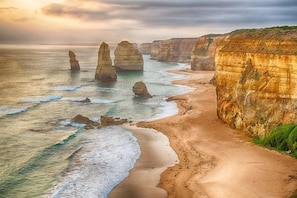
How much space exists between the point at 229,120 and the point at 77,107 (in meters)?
22.8

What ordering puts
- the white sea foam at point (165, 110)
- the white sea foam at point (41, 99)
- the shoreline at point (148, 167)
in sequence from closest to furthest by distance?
1. the shoreline at point (148, 167)
2. the white sea foam at point (165, 110)
3. the white sea foam at point (41, 99)

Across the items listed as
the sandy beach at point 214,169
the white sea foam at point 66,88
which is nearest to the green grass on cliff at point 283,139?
the sandy beach at point 214,169

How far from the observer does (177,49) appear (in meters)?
163

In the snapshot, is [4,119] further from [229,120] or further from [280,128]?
[280,128]

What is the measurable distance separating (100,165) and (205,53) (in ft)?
278

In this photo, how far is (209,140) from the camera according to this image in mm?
31344

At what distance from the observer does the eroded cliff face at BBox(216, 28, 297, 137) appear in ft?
91.8

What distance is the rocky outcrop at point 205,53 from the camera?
104 metres

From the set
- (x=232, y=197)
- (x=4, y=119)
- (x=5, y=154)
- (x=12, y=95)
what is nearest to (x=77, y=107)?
(x=4, y=119)

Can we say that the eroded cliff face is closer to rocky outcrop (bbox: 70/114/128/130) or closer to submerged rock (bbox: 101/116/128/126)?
submerged rock (bbox: 101/116/128/126)

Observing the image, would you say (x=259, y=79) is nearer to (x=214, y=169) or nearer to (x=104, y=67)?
(x=214, y=169)

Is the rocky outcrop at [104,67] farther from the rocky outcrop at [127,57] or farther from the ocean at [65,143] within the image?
the rocky outcrop at [127,57]

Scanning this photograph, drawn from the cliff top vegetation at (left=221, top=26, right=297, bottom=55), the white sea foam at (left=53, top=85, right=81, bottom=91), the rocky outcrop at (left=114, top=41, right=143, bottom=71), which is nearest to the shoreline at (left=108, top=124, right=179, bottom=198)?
the cliff top vegetation at (left=221, top=26, right=297, bottom=55)

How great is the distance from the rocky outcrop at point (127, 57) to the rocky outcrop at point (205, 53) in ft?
62.4
